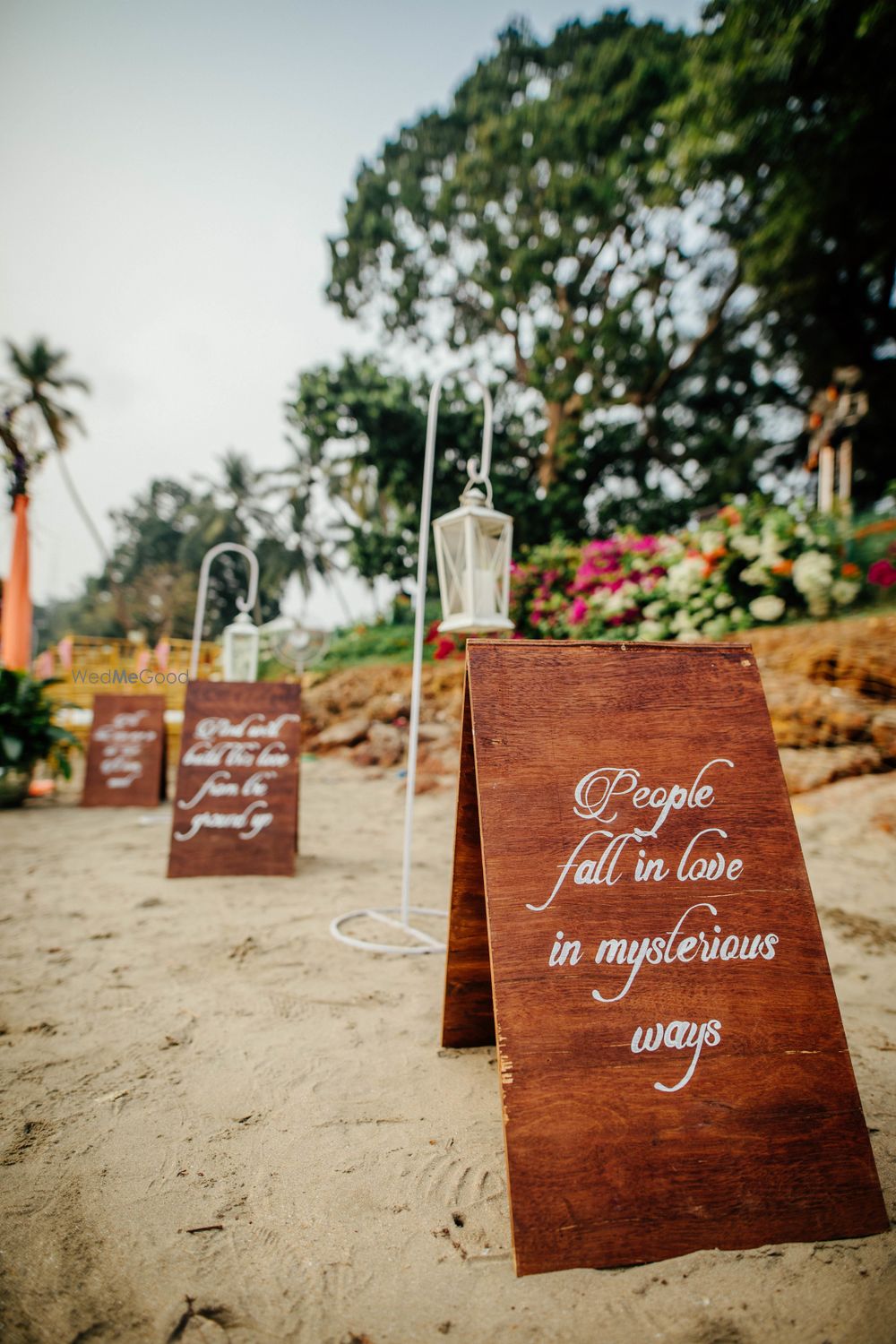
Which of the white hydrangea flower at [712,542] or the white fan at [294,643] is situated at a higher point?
the white hydrangea flower at [712,542]

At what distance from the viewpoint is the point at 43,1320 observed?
1051 millimetres

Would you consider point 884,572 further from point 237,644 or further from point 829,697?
point 237,644

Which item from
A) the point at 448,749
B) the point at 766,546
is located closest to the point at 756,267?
the point at 766,546

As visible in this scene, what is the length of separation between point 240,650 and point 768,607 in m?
5.01

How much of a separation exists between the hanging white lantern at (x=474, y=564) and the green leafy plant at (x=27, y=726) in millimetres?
4984

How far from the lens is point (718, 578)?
6684 millimetres

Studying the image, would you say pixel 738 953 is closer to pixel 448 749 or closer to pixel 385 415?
pixel 448 749

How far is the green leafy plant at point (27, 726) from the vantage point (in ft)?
19.6

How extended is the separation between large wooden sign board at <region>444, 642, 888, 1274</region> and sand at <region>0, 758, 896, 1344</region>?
4.2 inches

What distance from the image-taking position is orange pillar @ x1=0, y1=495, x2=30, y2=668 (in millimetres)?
6836

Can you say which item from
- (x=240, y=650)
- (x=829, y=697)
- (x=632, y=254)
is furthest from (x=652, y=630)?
(x=632, y=254)

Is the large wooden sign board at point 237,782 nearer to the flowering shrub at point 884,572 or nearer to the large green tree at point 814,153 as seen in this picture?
the flowering shrub at point 884,572

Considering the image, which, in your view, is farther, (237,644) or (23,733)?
(23,733)

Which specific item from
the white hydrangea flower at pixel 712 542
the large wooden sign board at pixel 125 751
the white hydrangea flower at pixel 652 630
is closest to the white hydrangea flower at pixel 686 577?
the white hydrangea flower at pixel 712 542
